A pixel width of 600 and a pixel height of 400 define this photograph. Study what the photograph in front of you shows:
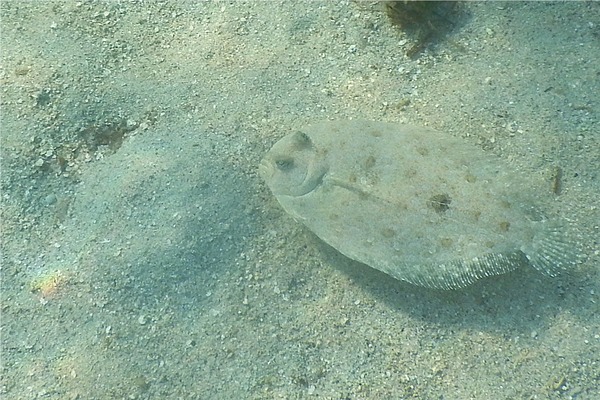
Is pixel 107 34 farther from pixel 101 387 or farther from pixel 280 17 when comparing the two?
pixel 101 387

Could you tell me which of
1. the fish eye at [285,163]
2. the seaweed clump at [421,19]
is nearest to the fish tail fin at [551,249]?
the fish eye at [285,163]

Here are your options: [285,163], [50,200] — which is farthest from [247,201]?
[50,200]

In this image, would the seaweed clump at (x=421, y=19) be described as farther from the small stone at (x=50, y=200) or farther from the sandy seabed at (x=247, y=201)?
the small stone at (x=50, y=200)

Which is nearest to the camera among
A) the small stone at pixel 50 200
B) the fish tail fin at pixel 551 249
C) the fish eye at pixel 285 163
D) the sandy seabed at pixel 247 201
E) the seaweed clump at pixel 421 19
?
the fish tail fin at pixel 551 249

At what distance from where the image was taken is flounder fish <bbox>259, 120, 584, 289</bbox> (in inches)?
114

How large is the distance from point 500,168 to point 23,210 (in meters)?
3.25

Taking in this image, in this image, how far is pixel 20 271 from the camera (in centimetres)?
329

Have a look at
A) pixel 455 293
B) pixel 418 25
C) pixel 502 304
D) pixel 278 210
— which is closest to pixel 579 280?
pixel 502 304

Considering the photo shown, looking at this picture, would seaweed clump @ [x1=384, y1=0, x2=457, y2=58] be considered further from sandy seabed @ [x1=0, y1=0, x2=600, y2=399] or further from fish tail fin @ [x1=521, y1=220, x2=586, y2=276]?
fish tail fin @ [x1=521, y1=220, x2=586, y2=276]

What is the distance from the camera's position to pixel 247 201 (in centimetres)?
346

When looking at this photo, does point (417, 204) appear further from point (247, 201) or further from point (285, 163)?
point (247, 201)

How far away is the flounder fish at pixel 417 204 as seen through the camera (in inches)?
114

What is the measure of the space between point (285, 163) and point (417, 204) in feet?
2.89

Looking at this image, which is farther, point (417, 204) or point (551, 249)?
point (417, 204)
